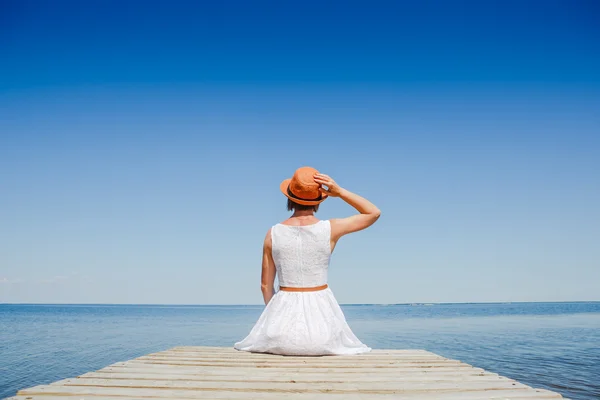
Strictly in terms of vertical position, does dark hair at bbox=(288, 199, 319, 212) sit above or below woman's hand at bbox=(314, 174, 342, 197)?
below

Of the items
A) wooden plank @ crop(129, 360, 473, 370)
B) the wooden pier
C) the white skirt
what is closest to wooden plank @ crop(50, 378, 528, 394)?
the wooden pier

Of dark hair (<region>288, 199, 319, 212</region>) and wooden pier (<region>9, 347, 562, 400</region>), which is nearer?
wooden pier (<region>9, 347, 562, 400</region>)

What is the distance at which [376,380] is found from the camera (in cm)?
366

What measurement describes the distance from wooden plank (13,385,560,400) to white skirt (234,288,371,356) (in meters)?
1.76

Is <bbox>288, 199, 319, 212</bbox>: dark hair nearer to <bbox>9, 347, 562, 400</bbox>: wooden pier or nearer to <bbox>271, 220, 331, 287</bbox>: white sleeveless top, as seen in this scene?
<bbox>271, 220, 331, 287</bbox>: white sleeveless top

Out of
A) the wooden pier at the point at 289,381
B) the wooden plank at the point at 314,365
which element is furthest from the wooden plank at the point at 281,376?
the wooden plank at the point at 314,365

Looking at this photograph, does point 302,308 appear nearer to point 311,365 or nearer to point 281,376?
point 311,365

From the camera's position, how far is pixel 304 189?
16.5 feet

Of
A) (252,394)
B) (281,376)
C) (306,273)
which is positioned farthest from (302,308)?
(252,394)

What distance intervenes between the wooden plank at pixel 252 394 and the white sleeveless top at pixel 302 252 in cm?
207

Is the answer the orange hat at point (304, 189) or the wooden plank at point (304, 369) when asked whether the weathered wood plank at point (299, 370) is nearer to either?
the wooden plank at point (304, 369)

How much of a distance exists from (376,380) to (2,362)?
56.7ft

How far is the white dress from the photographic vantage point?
5.01 meters

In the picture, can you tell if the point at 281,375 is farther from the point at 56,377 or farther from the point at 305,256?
the point at 56,377
